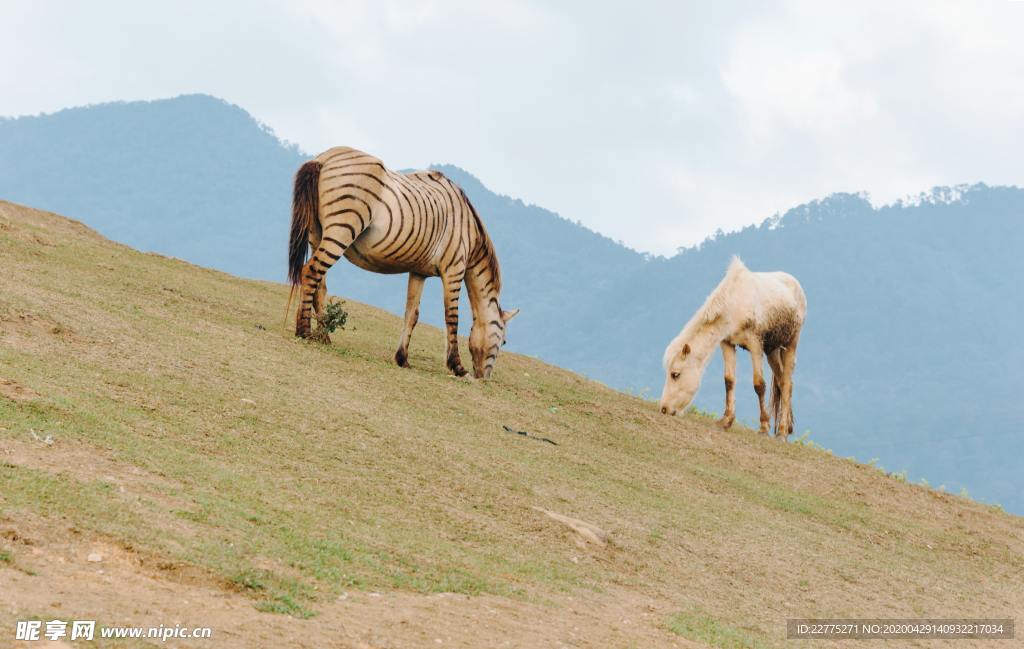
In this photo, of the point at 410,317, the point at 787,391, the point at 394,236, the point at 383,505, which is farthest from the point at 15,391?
the point at 787,391

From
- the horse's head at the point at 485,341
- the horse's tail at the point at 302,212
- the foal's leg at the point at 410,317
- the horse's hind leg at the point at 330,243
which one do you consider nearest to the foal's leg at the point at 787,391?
the horse's head at the point at 485,341

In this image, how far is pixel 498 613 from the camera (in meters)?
8.62

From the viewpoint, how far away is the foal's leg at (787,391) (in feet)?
73.5

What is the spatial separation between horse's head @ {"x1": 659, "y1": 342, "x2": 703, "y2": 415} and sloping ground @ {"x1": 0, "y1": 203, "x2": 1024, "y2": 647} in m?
0.86

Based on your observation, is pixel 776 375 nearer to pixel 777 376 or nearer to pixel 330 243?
pixel 777 376

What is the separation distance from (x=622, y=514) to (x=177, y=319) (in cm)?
774

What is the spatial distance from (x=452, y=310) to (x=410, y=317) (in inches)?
27.8

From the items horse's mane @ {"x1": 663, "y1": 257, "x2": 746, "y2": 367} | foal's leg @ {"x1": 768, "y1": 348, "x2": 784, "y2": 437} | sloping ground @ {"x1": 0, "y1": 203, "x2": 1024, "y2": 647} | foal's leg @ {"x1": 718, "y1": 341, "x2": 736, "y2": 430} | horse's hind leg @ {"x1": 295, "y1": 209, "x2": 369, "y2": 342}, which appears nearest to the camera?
sloping ground @ {"x1": 0, "y1": 203, "x2": 1024, "y2": 647}

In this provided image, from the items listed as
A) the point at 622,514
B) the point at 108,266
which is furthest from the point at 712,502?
the point at 108,266

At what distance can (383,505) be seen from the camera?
425 inches

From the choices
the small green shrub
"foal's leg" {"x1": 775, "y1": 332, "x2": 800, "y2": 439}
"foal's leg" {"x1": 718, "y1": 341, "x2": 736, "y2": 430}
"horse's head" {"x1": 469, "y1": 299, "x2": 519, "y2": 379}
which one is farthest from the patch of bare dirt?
"foal's leg" {"x1": 775, "y1": 332, "x2": 800, "y2": 439}

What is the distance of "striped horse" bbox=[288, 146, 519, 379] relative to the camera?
17.2m

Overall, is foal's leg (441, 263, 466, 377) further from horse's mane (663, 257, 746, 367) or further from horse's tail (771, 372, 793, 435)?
horse's tail (771, 372, 793, 435)

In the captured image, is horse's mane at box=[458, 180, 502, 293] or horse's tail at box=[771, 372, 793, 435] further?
horse's tail at box=[771, 372, 793, 435]
